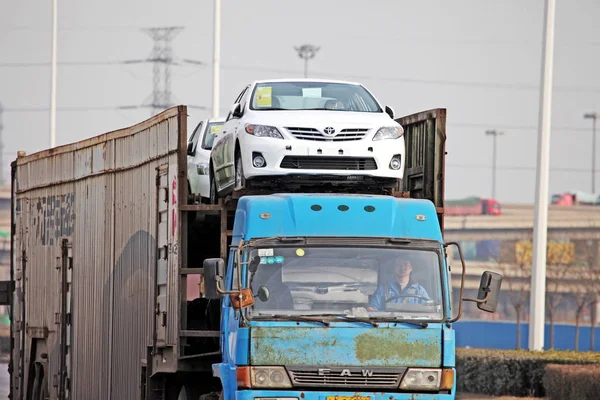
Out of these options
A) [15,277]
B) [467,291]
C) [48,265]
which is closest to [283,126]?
[48,265]

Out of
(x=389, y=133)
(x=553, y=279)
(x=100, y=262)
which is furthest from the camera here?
(x=553, y=279)

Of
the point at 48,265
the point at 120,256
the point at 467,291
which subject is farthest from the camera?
the point at 467,291

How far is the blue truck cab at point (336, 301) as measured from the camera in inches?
435

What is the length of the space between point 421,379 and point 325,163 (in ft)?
9.31

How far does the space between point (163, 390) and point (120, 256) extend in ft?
7.56

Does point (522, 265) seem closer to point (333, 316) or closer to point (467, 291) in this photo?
point (467, 291)

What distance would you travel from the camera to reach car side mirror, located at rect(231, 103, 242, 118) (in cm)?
1416

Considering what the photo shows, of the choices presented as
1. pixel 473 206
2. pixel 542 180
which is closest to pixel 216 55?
pixel 542 180

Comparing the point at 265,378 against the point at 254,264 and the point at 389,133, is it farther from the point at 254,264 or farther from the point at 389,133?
the point at 389,133

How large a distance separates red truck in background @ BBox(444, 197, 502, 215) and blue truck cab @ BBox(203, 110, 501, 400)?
90422 mm

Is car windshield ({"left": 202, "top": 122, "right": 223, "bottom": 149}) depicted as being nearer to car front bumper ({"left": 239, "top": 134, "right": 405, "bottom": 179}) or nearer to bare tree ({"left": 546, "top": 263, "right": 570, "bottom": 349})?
car front bumper ({"left": 239, "top": 134, "right": 405, "bottom": 179})

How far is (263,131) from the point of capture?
13.4 metres

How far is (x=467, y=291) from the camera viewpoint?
8812 cm

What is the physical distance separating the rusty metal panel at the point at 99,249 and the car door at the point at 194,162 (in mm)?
1191
